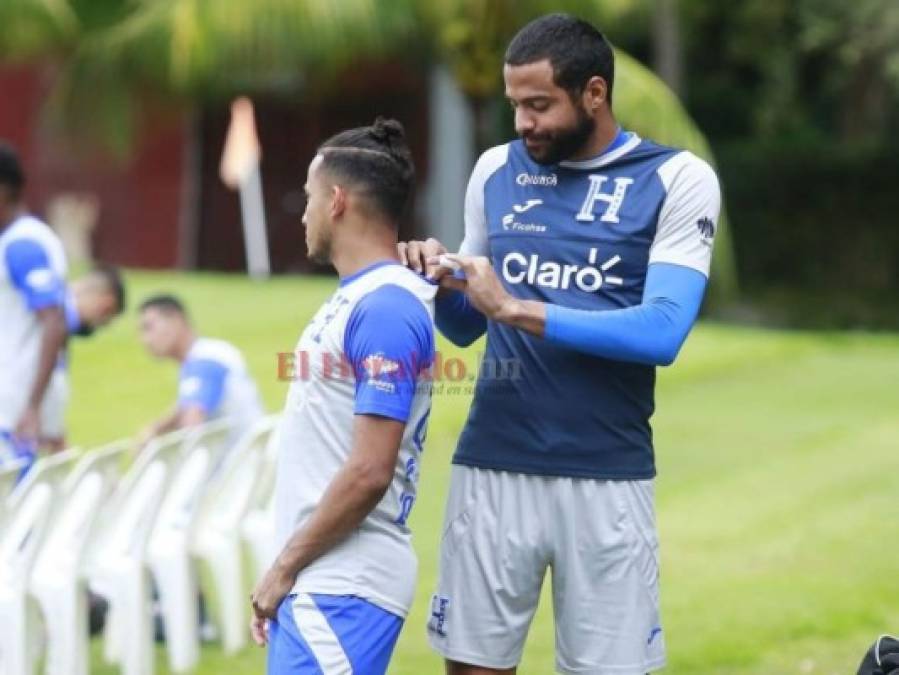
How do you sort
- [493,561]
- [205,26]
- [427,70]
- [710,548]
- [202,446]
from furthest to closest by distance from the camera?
[427,70] → [205,26] → [710,548] → [202,446] → [493,561]

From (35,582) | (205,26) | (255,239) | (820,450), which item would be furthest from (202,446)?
(255,239)

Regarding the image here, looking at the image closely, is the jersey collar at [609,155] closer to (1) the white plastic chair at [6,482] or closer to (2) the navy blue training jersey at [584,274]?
(2) the navy blue training jersey at [584,274]

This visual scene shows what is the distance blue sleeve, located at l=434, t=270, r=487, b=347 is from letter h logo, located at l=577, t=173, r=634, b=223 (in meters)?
Result: 0.38

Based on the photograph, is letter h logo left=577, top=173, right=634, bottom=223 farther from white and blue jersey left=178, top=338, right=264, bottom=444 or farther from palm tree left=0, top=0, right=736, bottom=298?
palm tree left=0, top=0, right=736, bottom=298

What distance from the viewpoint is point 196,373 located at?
9.46 meters

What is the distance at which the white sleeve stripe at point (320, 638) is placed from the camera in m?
4.62

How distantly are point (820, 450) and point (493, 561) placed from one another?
10905mm

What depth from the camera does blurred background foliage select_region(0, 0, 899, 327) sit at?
20.7m

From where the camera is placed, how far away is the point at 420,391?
15.6 ft

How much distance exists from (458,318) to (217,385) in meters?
4.47

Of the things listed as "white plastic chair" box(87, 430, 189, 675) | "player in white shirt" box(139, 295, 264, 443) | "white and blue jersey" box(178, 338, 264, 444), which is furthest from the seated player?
"white plastic chair" box(87, 430, 189, 675)

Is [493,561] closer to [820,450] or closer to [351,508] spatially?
[351,508]

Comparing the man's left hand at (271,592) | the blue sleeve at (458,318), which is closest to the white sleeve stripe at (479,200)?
the blue sleeve at (458,318)

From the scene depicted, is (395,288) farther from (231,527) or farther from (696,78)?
(696,78)
